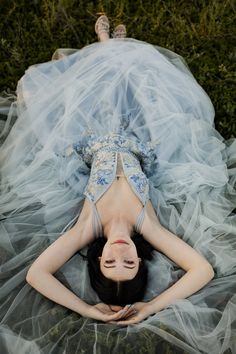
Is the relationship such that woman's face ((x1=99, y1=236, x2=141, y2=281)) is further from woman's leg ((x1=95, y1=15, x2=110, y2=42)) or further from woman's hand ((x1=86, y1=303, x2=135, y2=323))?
woman's leg ((x1=95, y1=15, x2=110, y2=42))

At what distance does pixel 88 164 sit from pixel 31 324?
1331 mm

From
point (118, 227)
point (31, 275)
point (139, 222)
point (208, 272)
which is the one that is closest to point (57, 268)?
point (31, 275)

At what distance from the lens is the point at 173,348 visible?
9.70 feet

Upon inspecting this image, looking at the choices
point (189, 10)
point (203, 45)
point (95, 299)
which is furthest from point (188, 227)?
point (189, 10)

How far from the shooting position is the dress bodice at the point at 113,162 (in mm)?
3672

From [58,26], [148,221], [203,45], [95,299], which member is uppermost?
[58,26]

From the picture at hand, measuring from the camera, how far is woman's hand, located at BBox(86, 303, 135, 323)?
313cm

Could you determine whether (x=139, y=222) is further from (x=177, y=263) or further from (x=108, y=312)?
(x=108, y=312)

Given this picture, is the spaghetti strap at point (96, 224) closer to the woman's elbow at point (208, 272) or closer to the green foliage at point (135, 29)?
the woman's elbow at point (208, 272)

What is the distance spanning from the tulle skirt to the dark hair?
0.28 ft

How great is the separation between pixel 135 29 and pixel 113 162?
6.16 ft

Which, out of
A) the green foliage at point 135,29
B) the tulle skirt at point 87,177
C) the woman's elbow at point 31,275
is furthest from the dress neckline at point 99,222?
the green foliage at point 135,29

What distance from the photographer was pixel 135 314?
3203mm

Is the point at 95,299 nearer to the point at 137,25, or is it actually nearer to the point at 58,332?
the point at 58,332
